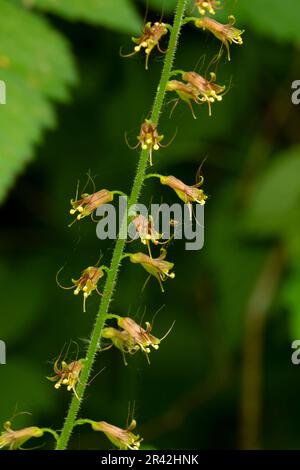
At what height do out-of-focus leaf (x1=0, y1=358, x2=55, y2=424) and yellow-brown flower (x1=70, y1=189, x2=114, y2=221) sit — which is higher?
out-of-focus leaf (x1=0, y1=358, x2=55, y2=424)

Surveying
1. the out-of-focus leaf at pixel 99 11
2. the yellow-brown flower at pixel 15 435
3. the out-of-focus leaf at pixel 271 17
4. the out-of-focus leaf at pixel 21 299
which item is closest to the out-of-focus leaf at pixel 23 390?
the out-of-focus leaf at pixel 21 299

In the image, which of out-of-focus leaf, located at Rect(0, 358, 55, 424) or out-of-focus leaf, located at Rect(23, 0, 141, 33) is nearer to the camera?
out-of-focus leaf, located at Rect(23, 0, 141, 33)

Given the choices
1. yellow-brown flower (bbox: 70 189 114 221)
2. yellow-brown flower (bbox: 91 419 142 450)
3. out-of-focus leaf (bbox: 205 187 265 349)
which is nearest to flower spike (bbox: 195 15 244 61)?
yellow-brown flower (bbox: 70 189 114 221)

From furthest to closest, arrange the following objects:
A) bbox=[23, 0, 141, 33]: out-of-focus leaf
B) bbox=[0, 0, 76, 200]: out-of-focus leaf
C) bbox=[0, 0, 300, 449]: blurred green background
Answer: bbox=[0, 0, 300, 449]: blurred green background → bbox=[23, 0, 141, 33]: out-of-focus leaf → bbox=[0, 0, 76, 200]: out-of-focus leaf

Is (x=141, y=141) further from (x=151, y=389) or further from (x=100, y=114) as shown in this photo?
(x=151, y=389)

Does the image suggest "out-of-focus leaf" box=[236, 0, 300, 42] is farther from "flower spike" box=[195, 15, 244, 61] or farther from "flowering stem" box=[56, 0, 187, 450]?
"flowering stem" box=[56, 0, 187, 450]

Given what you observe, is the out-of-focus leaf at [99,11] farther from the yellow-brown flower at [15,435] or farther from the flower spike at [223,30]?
the yellow-brown flower at [15,435]

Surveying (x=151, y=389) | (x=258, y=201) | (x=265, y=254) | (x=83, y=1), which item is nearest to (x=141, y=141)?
(x=83, y=1)
